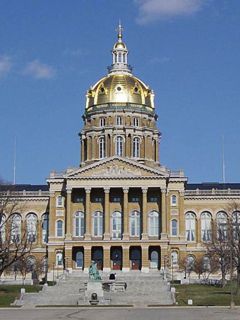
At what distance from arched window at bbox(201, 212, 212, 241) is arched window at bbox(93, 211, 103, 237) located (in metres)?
17.3

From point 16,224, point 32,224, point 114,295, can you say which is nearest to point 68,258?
point 32,224

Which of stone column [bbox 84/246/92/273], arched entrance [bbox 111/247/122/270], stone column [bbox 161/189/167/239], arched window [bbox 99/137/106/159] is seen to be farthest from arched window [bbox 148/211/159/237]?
arched window [bbox 99/137/106/159]

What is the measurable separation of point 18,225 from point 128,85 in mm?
29160

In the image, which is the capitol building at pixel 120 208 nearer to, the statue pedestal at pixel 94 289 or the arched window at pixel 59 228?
the arched window at pixel 59 228

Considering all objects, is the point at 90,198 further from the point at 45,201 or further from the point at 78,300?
the point at 78,300

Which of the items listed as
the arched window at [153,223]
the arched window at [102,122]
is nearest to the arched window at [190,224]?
the arched window at [153,223]

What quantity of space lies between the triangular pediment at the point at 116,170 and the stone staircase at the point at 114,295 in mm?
19736

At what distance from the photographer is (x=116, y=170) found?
118 m

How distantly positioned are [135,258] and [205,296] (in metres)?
38.2

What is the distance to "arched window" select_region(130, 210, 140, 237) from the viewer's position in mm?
119625

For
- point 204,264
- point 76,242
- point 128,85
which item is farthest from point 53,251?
point 128,85

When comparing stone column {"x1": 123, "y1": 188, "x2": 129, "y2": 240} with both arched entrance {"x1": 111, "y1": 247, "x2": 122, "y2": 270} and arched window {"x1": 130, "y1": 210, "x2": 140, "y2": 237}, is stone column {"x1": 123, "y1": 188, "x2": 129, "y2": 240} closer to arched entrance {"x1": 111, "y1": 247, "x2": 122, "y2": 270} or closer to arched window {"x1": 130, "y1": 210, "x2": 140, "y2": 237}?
arched window {"x1": 130, "y1": 210, "x2": 140, "y2": 237}

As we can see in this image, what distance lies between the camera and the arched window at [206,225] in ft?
416

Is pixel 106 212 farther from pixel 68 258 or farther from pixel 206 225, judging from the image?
pixel 206 225
